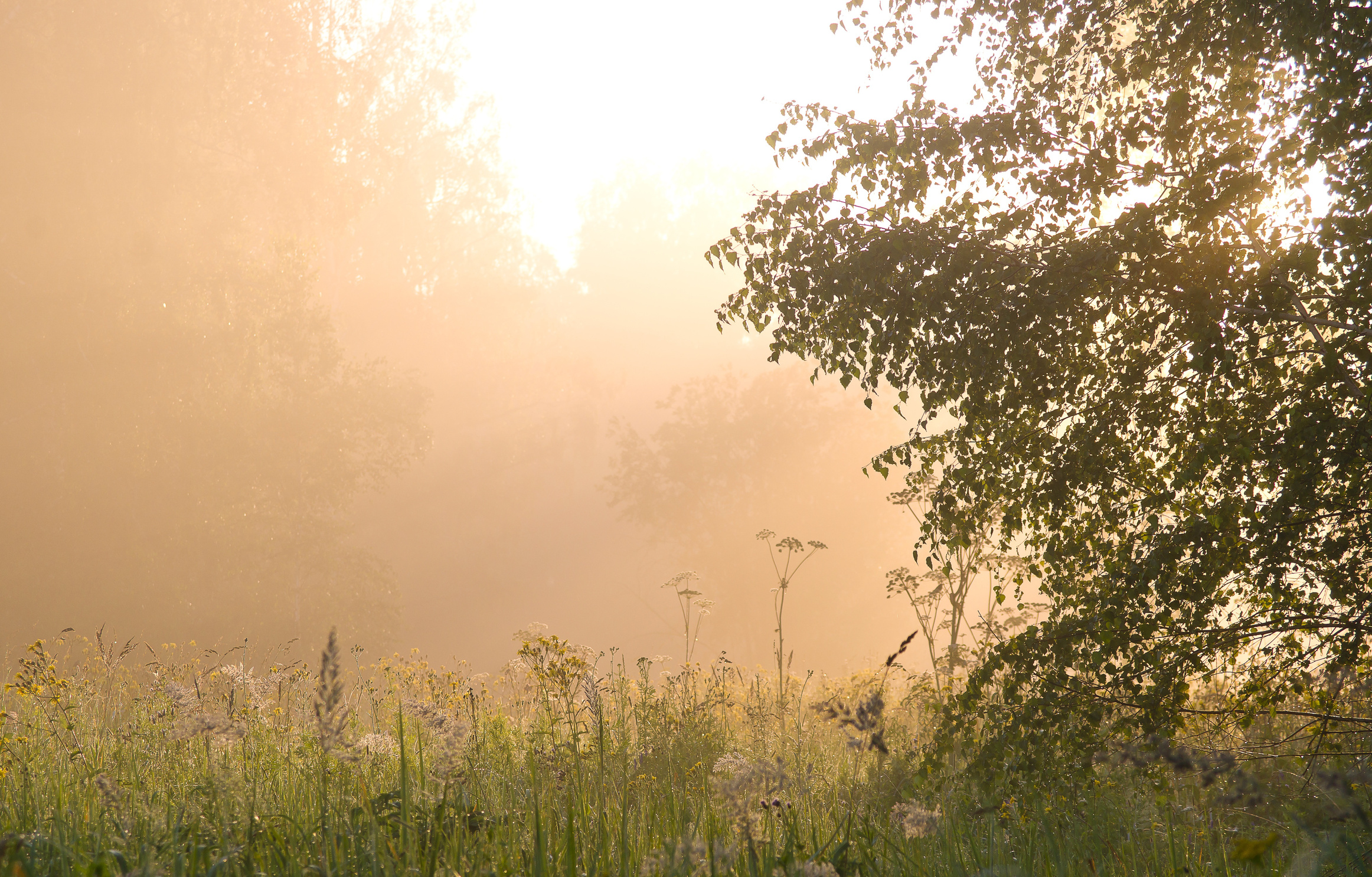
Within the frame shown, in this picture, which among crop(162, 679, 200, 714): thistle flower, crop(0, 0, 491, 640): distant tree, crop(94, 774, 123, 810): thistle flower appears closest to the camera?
crop(94, 774, 123, 810): thistle flower

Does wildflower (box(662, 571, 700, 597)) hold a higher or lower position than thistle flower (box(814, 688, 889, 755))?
higher

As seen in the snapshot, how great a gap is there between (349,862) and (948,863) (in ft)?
4.79

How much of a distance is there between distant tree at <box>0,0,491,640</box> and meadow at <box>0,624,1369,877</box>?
1403 cm

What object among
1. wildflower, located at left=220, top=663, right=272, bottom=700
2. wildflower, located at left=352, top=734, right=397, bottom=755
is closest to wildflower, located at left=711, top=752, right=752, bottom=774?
wildflower, located at left=352, top=734, right=397, bottom=755

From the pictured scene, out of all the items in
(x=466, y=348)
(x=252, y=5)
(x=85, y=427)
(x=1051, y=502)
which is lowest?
(x=1051, y=502)

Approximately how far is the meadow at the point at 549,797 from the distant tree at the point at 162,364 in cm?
1403

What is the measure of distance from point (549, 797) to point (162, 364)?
19184mm

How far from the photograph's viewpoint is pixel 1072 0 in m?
4.88

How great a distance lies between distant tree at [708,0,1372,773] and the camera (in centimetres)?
380

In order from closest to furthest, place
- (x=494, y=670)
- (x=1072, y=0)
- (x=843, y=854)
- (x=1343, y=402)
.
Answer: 1. (x=843, y=854)
2. (x=1343, y=402)
3. (x=1072, y=0)
4. (x=494, y=670)

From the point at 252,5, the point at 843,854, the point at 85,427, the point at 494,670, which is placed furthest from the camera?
the point at 494,670

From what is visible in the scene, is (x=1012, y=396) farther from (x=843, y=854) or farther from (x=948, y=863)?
(x=843, y=854)

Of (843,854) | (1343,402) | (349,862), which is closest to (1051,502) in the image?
(1343,402)

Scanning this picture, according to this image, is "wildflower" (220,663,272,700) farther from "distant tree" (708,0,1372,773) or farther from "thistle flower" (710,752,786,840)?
"distant tree" (708,0,1372,773)
